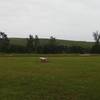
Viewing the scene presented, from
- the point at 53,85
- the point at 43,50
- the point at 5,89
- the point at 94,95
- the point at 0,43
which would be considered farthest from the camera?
the point at 0,43

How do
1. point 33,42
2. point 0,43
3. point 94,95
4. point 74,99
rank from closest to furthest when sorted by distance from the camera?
1. point 74,99
2. point 94,95
3. point 0,43
4. point 33,42

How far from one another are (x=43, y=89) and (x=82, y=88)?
209 centimetres

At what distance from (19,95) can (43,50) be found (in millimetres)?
89133

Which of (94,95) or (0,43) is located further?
(0,43)

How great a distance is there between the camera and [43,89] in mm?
15883

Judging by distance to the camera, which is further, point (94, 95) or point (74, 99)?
point (94, 95)

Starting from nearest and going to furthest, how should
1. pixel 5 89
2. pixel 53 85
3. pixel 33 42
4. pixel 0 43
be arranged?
pixel 5 89, pixel 53 85, pixel 0 43, pixel 33 42

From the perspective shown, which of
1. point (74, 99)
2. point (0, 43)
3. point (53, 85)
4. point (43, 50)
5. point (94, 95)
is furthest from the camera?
point (0, 43)

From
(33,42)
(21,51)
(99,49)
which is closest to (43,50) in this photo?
(21,51)

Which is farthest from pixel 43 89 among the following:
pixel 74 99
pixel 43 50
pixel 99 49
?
pixel 99 49

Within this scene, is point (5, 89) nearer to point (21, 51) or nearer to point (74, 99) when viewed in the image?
point (74, 99)

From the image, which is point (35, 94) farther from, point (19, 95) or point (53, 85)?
point (53, 85)

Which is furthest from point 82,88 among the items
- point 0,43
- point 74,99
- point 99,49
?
point 0,43

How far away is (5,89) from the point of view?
15883 millimetres
